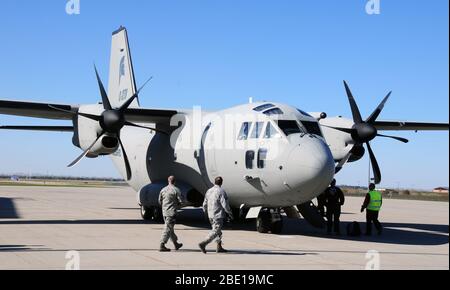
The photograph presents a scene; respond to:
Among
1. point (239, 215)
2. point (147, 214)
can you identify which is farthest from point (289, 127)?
point (147, 214)

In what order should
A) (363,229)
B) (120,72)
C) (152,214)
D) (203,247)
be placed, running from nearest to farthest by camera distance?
(203,247) < (363,229) < (152,214) < (120,72)

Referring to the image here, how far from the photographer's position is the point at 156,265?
10055 millimetres

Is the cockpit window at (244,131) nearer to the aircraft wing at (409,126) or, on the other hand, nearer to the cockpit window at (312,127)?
the cockpit window at (312,127)

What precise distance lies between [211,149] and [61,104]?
5778 mm

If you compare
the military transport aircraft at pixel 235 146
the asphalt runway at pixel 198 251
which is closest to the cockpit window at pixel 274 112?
the military transport aircraft at pixel 235 146

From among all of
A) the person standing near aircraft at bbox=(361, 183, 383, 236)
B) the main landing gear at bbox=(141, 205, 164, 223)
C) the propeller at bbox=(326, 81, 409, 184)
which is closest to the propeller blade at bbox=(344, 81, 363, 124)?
the propeller at bbox=(326, 81, 409, 184)

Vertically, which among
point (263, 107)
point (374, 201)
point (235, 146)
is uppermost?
point (263, 107)

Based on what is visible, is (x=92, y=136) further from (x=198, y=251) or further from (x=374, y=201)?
(x=374, y=201)

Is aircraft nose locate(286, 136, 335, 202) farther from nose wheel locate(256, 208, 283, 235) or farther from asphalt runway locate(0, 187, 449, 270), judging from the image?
nose wheel locate(256, 208, 283, 235)

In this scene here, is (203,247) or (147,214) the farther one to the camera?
(147,214)

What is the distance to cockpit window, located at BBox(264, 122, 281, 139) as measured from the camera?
50.2 feet

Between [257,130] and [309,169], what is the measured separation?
2.49 meters

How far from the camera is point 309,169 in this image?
45.7 ft

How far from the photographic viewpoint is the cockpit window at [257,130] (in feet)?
51.8
